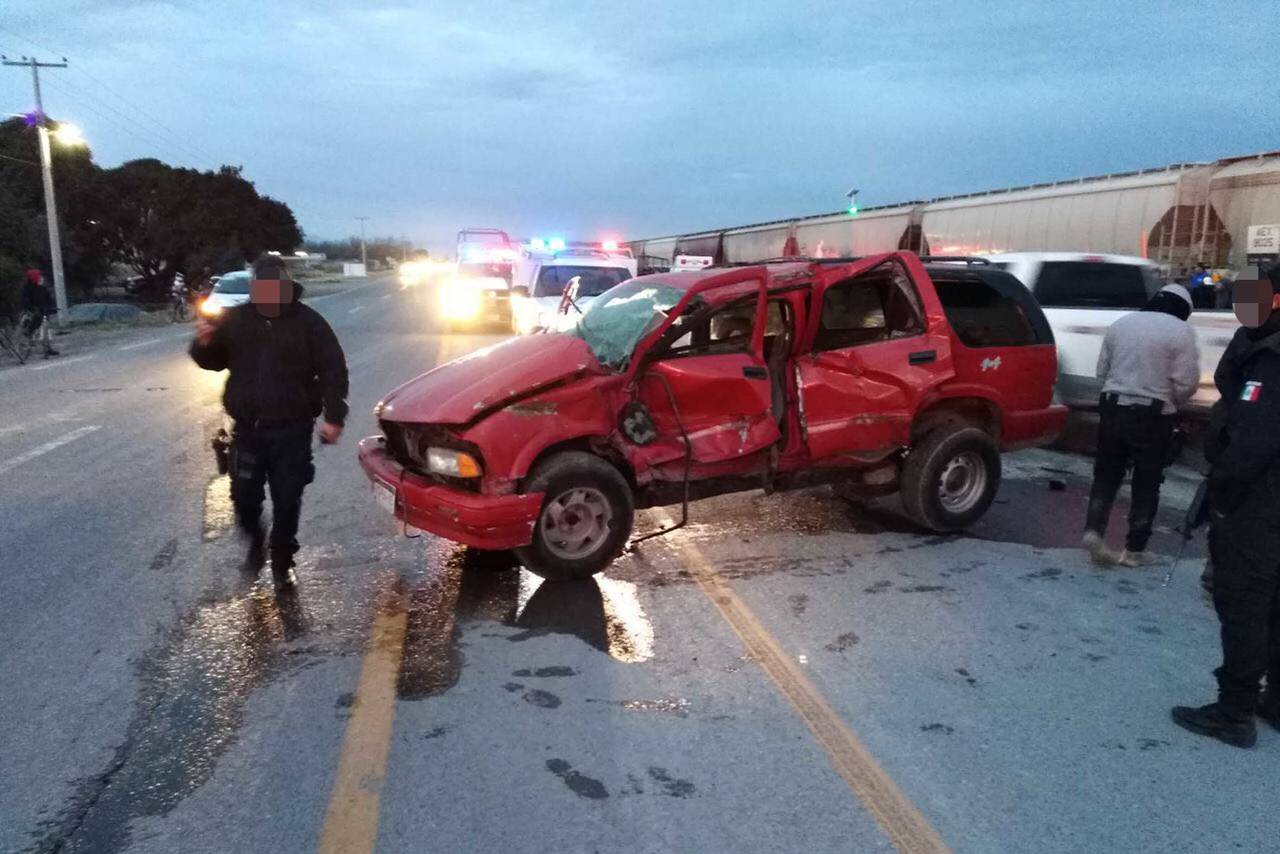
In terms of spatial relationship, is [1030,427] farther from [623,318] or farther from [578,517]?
[578,517]

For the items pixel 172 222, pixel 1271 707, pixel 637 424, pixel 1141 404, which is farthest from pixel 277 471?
pixel 172 222

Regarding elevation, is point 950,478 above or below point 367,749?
above

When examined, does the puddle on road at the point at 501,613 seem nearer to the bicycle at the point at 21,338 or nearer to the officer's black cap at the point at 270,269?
the officer's black cap at the point at 270,269

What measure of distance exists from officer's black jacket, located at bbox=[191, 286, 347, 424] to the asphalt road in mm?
1035

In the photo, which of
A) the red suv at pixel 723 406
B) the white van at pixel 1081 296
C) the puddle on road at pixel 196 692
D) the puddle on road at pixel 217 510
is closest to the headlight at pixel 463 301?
the white van at pixel 1081 296

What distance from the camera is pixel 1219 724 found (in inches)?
150

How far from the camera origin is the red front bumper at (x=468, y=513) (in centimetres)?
496

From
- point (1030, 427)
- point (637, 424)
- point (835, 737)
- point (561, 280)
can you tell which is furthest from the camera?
point (561, 280)

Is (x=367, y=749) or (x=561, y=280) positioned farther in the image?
(x=561, y=280)

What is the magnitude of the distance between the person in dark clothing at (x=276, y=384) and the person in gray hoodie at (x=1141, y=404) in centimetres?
453

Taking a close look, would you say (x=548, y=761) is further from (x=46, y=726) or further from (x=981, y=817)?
(x=46, y=726)

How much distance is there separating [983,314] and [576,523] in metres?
3.44

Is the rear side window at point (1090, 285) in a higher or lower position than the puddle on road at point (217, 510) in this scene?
higher

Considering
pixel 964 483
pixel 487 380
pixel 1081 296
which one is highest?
pixel 1081 296
